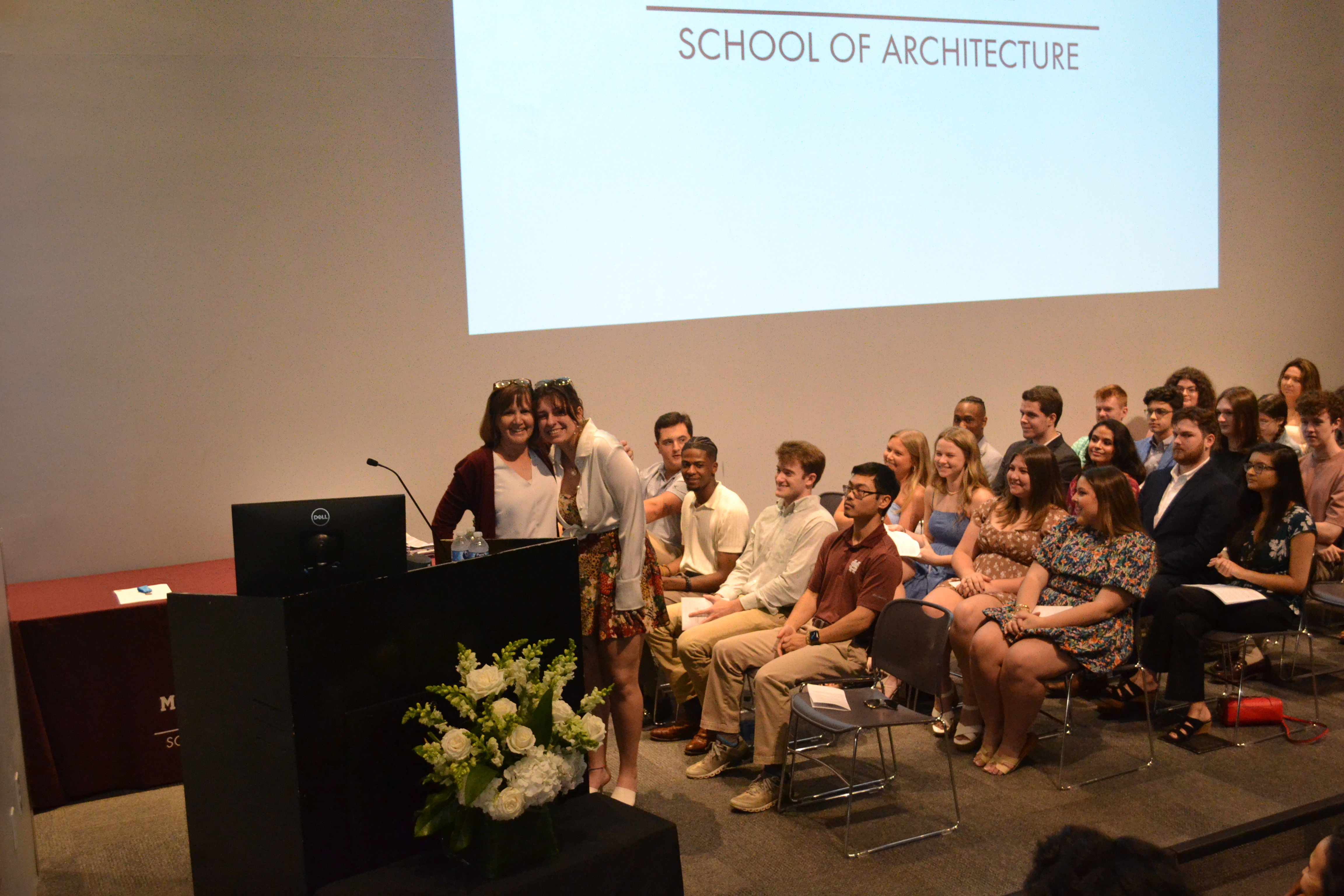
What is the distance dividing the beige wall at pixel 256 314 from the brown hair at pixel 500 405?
5.45ft

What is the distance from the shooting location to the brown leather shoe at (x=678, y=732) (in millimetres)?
4352

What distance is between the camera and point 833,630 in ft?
12.7

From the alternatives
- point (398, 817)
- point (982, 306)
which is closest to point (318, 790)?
point (398, 817)

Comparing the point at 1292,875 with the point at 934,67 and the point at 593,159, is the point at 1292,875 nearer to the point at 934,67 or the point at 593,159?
the point at 593,159

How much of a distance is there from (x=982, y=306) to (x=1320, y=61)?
345cm

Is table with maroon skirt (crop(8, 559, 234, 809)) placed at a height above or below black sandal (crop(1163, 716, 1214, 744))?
above

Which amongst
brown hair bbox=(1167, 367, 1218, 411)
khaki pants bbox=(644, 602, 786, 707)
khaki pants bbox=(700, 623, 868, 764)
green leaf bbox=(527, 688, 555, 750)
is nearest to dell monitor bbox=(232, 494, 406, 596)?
green leaf bbox=(527, 688, 555, 750)

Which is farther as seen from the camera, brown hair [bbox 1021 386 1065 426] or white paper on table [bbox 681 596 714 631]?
brown hair [bbox 1021 386 1065 426]

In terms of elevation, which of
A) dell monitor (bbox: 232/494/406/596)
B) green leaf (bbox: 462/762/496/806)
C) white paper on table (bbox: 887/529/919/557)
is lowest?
white paper on table (bbox: 887/529/919/557)

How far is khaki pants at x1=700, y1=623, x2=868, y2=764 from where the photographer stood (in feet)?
12.1

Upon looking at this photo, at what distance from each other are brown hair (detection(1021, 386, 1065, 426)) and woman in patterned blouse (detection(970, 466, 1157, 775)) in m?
1.81

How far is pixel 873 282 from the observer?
246 inches

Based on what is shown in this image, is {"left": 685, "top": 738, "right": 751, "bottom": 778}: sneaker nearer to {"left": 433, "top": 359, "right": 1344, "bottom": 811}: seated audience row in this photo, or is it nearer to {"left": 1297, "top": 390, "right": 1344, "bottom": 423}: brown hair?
{"left": 433, "top": 359, "right": 1344, "bottom": 811}: seated audience row

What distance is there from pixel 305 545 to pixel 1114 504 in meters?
2.90
